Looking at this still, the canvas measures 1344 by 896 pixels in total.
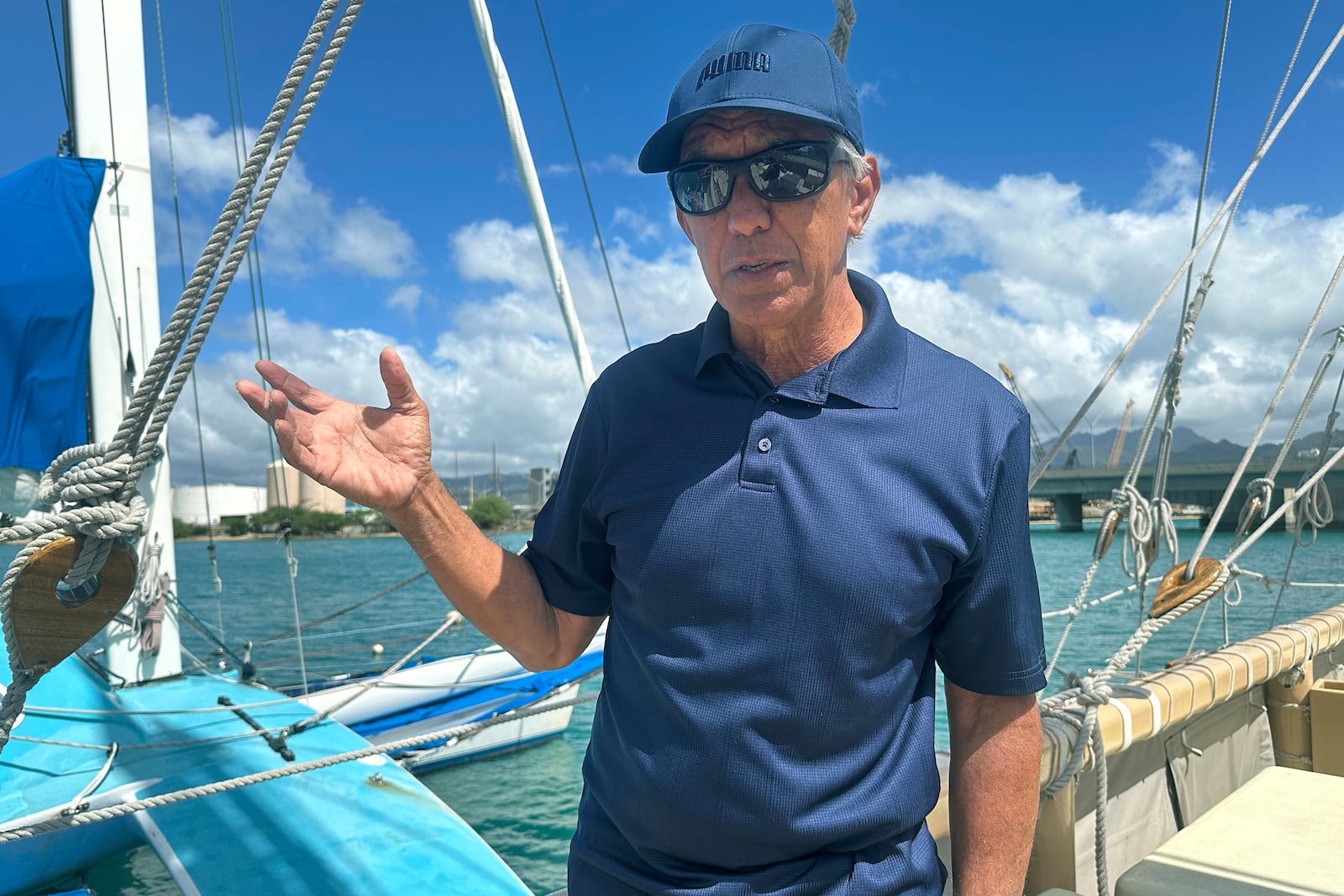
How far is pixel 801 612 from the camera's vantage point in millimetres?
1148

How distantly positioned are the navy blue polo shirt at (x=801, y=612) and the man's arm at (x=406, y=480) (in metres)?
0.18

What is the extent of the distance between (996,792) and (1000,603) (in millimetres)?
323

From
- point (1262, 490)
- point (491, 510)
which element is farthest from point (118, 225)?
point (491, 510)

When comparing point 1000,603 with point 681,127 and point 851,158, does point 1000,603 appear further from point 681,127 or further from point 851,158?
point 681,127

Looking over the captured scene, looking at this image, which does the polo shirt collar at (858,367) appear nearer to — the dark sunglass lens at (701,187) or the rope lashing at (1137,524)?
the dark sunglass lens at (701,187)

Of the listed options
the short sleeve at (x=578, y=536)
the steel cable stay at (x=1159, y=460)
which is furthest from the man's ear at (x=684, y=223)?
the steel cable stay at (x=1159, y=460)

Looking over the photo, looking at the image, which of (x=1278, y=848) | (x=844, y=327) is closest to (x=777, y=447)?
(x=844, y=327)

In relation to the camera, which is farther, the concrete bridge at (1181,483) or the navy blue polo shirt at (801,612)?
the concrete bridge at (1181,483)

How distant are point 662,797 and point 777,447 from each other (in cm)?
49

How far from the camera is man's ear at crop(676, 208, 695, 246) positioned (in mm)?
1345

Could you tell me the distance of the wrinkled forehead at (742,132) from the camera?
48.6 inches

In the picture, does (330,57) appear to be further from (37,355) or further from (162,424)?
(37,355)

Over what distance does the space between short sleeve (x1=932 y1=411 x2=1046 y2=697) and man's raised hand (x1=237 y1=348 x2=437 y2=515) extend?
0.76 m

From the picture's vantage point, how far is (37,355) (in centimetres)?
461
